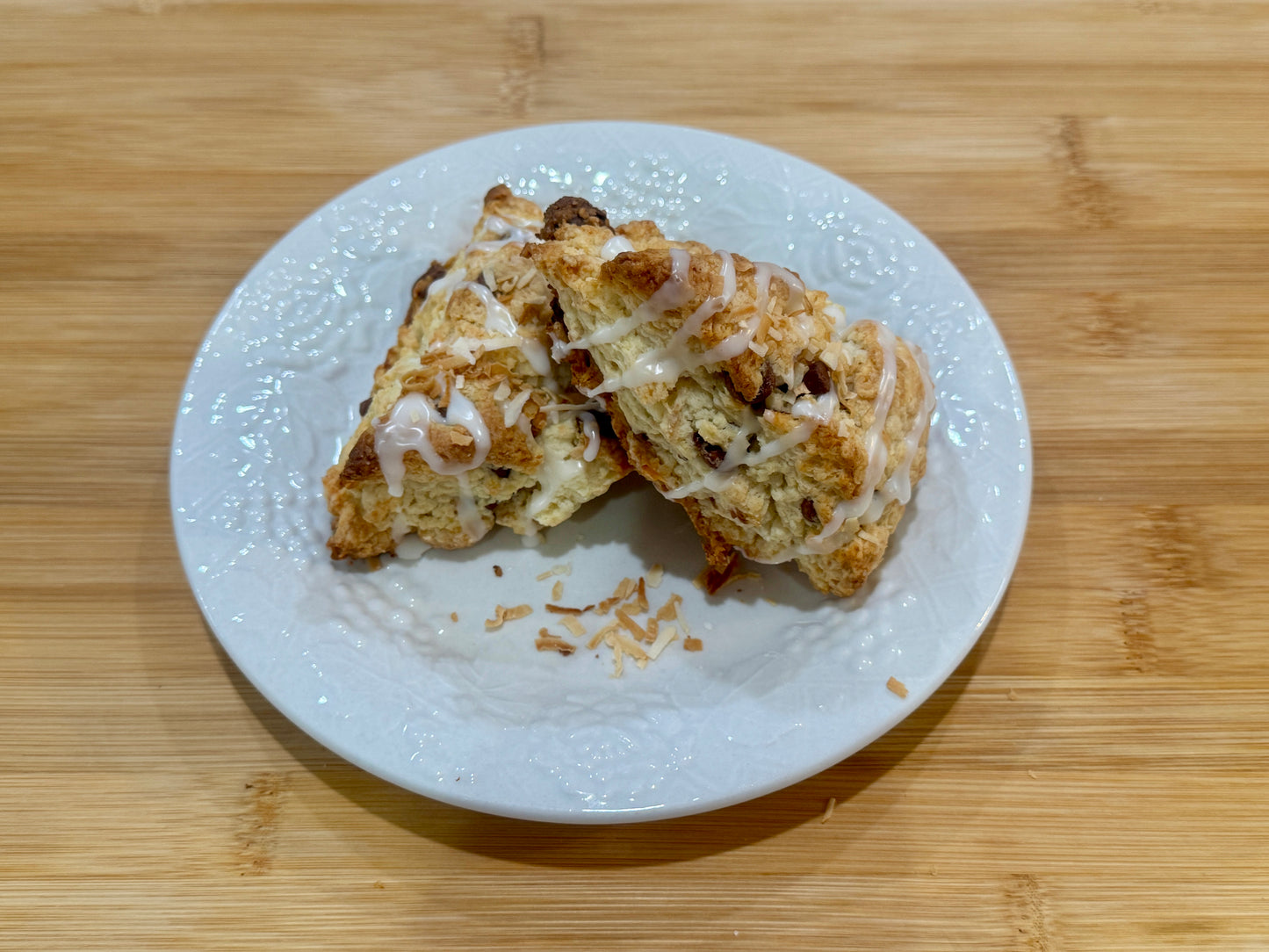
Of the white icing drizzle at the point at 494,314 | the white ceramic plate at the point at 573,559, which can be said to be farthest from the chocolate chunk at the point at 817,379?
the white icing drizzle at the point at 494,314

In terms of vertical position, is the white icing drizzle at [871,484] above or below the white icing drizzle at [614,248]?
below

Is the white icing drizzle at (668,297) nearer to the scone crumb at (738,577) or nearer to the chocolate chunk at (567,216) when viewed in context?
the chocolate chunk at (567,216)

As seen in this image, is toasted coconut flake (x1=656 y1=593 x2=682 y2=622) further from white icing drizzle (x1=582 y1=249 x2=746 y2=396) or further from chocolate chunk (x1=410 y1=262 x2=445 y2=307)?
chocolate chunk (x1=410 y1=262 x2=445 y2=307)

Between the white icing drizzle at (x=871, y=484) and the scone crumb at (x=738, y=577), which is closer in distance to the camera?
the white icing drizzle at (x=871, y=484)

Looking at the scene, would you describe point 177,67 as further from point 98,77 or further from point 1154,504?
point 1154,504

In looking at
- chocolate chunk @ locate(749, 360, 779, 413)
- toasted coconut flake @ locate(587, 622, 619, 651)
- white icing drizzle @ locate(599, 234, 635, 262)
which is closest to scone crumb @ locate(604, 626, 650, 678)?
toasted coconut flake @ locate(587, 622, 619, 651)

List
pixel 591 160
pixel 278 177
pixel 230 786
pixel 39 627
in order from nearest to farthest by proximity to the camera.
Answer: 1. pixel 230 786
2. pixel 39 627
3. pixel 591 160
4. pixel 278 177

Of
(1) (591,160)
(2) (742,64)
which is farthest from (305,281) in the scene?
(2) (742,64)
